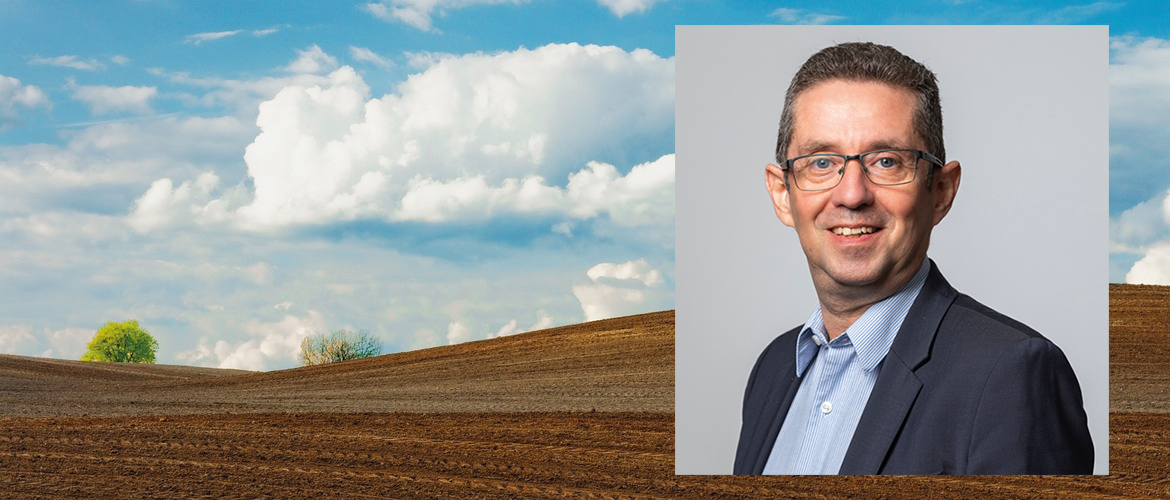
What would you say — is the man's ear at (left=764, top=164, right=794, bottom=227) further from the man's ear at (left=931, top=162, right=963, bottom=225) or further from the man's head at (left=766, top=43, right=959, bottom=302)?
the man's ear at (left=931, top=162, right=963, bottom=225)

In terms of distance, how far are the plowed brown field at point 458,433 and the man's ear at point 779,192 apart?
130 cm

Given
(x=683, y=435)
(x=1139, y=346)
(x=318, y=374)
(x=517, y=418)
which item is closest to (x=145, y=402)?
(x=318, y=374)

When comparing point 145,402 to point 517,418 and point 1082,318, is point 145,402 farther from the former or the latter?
point 1082,318

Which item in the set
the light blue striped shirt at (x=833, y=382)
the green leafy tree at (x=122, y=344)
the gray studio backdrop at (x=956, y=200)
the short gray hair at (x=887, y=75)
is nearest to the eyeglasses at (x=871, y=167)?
the short gray hair at (x=887, y=75)

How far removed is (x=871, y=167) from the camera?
404 centimetres

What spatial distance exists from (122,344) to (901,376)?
3947 cm

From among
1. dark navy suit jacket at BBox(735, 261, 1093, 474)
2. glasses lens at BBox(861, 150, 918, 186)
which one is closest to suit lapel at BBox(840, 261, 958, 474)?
dark navy suit jacket at BBox(735, 261, 1093, 474)

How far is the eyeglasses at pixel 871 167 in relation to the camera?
13.2 ft

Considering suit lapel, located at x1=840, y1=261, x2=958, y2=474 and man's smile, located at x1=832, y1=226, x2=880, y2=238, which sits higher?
man's smile, located at x1=832, y1=226, x2=880, y2=238

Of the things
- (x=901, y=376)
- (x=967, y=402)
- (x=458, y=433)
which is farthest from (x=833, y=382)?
(x=458, y=433)

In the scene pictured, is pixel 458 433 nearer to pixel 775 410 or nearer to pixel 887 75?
pixel 775 410

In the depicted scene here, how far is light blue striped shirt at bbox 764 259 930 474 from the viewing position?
4035 millimetres

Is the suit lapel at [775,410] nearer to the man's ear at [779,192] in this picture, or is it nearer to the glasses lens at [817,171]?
the man's ear at [779,192]

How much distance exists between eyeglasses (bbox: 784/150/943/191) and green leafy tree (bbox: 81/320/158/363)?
38.8 m
